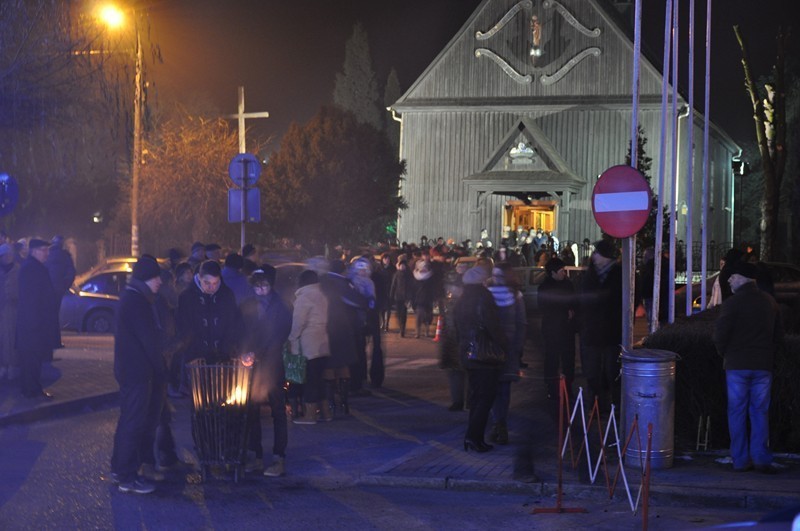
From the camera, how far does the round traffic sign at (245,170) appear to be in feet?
58.3

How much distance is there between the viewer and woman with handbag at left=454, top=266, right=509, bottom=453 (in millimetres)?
10320

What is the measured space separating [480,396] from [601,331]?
1999mm

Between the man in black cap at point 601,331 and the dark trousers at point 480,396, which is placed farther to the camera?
the man in black cap at point 601,331

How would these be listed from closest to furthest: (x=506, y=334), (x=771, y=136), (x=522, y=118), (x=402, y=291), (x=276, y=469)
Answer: (x=276, y=469) < (x=506, y=334) < (x=402, y=291) < (x=771, y=136) < (x=522, y=118)

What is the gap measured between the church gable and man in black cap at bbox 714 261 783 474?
34.7 metres

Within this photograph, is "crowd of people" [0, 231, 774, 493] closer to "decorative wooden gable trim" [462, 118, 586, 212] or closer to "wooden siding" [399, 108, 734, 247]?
"decorative wooden gable trim" [462, 118, 586, 212]

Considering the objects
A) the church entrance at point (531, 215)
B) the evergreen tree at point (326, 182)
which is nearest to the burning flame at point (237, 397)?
the evergreen tree at point (326, 182)

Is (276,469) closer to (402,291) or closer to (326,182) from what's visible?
(402,291)

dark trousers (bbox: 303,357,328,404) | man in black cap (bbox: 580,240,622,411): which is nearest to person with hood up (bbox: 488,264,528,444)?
man in black cap (bbox: 580,240,622,411)

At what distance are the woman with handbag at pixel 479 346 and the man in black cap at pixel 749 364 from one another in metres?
2.00

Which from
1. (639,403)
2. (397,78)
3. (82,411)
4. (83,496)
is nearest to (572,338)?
(639,403)

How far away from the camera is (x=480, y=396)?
10391mm

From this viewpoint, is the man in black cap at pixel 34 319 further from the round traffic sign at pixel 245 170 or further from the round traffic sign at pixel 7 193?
the round traffic sign at pixel 245 170

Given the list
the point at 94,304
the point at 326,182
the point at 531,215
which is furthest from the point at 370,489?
the point at 531,215
